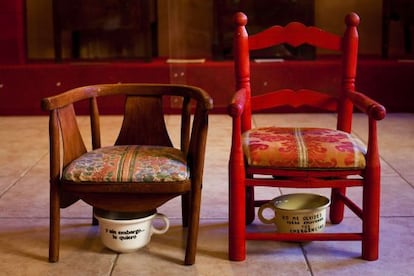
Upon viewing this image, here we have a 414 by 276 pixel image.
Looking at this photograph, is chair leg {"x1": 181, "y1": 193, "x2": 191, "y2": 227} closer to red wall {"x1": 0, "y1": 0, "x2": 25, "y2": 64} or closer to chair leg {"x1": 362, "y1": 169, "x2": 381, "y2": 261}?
chair leg {"x1": 362, "y1": 169, "x2": 381, "y2": 261}

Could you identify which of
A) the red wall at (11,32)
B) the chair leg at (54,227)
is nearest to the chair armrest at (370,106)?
the chair leg at (54,227)

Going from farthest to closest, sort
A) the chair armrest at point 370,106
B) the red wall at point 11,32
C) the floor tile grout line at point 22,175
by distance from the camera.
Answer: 1. the red wall at point 11,32
2. the floor tile grout line at point 22,175
3. the chair armrest at point 370,106

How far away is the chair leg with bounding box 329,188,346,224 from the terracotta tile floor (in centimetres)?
3

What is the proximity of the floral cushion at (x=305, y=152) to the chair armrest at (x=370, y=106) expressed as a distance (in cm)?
12

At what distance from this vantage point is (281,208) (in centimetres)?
237

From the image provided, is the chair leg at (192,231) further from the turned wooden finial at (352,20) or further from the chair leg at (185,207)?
the turned wooden finial at (352,20)

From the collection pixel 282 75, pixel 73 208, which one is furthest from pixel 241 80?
pixel 282 75

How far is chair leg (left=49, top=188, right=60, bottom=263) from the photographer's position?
2176mm

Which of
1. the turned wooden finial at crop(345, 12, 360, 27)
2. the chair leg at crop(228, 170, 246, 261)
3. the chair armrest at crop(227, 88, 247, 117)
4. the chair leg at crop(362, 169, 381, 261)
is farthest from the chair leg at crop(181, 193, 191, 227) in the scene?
the turned wooden finial at crop(345, 12, 360, 27)

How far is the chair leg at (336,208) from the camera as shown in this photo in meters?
2.54

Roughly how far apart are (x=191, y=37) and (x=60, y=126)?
2735mm

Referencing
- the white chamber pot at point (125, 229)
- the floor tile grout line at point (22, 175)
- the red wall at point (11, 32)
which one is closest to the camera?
the white chamber pot at point (125, 229)

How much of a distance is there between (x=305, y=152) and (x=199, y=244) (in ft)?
1.67

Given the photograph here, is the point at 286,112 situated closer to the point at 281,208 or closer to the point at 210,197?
the point at 210,197
